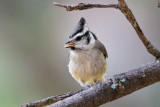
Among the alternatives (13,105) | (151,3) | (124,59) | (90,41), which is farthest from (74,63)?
(151,3)

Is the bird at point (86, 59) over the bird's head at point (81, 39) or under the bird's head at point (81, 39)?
under

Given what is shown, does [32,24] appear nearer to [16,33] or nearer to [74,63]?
[16,33]

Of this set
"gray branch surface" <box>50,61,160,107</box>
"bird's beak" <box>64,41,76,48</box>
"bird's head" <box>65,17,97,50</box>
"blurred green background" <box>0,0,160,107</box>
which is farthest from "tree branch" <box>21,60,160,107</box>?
"blurred green background" <box>0,0,160,107</box>

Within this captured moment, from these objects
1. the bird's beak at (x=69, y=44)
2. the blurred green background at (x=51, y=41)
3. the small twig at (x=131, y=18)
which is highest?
the blurred green background at (x=51, y=41)

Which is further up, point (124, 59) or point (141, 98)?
point (124, 59)

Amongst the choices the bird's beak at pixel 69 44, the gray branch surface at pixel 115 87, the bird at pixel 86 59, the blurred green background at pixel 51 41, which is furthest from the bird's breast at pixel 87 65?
the blurred green background at pixel 51 41

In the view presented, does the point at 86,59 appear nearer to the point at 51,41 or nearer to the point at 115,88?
the point at 115,88

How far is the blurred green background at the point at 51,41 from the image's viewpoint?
16.1ft

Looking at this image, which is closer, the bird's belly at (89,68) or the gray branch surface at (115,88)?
the gray branch surface at (115,88)

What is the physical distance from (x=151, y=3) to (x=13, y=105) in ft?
8.26

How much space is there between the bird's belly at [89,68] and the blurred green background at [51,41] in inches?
71.2

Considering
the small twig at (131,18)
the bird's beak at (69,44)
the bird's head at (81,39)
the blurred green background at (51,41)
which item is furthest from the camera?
the blurred green background at (51,41)

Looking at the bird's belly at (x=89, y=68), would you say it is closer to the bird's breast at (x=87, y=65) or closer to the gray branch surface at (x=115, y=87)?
the bird's breast at (x=87, y=65)

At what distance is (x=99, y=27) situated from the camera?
5289mm
